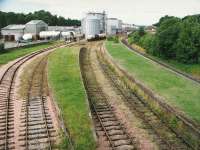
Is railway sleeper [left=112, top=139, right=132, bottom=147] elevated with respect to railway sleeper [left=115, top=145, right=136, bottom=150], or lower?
elevated

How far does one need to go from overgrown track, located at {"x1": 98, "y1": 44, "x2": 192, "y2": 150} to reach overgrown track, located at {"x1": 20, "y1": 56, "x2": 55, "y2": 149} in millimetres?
5991

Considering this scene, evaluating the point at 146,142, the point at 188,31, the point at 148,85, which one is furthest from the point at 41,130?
the point at 188,31

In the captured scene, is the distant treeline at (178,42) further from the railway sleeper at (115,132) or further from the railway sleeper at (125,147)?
the railway sleeper at (125,147)

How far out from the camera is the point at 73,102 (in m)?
25.0

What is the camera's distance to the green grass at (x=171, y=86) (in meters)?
23.9

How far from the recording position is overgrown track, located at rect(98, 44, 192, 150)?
18.4 meters

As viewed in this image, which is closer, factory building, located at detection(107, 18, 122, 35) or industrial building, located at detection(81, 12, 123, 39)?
industrial building, located at detection(81, 12, 123, 39)

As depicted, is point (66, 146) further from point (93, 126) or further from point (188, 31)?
point (188, 31)

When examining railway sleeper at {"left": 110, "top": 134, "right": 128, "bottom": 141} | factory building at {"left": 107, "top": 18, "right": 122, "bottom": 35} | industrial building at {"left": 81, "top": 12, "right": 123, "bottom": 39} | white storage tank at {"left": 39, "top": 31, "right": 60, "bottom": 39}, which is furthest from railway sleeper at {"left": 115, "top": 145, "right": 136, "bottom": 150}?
factory building at {"left": 107, "top": 18, "right": 122, "bottom": 35}

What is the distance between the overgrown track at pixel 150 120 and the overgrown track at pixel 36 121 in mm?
5991

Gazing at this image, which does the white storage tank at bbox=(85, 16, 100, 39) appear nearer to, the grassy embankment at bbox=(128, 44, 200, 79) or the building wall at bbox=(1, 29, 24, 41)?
the building wall at bbox=(1, 29, 24, 41)

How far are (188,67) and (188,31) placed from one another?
5887 mm

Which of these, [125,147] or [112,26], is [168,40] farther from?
[112,26]

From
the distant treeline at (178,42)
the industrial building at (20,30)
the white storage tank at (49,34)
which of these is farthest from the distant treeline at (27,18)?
the distant treeline at (178,42)
